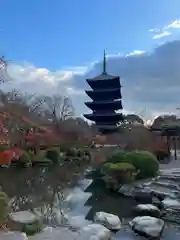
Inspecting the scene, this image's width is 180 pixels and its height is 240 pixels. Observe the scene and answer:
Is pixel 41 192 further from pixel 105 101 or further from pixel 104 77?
pixel 104 77

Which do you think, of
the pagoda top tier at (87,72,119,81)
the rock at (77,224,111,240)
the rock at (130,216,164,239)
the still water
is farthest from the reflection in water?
the pagoda top tier at (87,72,119,81)

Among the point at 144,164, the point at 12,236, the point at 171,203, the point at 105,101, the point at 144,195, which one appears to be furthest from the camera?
the point at 105,101

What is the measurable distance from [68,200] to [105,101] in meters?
30.3

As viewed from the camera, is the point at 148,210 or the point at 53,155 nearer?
the point at 148,210

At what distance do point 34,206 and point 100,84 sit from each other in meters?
32.8

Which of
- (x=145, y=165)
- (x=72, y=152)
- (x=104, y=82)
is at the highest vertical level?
(x=104, y=82)

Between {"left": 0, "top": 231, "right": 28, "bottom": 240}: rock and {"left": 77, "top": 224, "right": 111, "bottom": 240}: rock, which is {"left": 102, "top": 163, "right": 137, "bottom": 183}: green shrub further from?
{"left": 0, "top": 231, "right": 28, "bottom": 240}: rock

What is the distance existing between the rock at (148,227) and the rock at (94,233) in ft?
3.43

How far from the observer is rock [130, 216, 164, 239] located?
7754mm

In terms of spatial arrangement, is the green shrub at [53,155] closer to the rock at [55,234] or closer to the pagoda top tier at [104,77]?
the pagoda top tier at [104,77]

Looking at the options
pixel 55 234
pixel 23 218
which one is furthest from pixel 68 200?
pixel 55 234

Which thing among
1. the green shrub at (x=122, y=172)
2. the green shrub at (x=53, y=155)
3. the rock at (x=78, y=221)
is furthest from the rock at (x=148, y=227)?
the green shrub at (x=53, y=155)

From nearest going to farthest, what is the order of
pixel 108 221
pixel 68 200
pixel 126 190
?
pixel 108 221 → pixel 68 200 → pixel 126 190

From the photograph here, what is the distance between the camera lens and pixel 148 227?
7.93 metres
